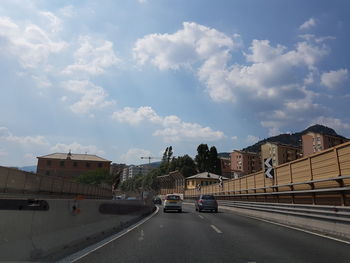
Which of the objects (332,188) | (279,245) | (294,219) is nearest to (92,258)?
(279,245)

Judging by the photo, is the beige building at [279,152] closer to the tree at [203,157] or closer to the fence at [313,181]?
the tree at [203,157]

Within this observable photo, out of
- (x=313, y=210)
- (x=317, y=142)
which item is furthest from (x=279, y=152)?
(x=313, y=210)

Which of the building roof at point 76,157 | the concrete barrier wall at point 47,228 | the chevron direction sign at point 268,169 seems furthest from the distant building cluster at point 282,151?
the concrete barrier wall at point 47,228

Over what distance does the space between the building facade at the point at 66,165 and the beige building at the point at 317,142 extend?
79933 millimetres

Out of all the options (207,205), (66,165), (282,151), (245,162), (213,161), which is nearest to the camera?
(207,205)

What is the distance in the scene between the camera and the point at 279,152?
135 meters

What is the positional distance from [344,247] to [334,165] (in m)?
4.52

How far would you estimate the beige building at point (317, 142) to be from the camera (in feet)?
400

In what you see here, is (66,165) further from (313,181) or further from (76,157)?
(313,181)

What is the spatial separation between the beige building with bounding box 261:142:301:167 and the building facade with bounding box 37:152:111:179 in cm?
6966

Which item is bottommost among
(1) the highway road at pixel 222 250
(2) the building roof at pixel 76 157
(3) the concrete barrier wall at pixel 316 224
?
(1) the highway road at pixel 222 250

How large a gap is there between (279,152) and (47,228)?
137m

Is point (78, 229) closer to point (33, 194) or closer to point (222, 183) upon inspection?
point (33, 194)

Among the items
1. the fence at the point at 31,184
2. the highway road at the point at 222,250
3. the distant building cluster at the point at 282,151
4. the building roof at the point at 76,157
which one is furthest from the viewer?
the building roof at the point at 76,157
